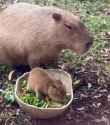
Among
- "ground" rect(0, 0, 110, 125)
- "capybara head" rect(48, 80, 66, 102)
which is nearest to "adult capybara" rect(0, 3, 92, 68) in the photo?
"ground" rect(0, 0, 110, 125)

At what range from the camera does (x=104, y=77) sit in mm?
5242

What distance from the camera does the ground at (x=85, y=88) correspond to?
4.64 metres

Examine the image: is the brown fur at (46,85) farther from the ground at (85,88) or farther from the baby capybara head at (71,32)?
the baby capybara head at (71,32)

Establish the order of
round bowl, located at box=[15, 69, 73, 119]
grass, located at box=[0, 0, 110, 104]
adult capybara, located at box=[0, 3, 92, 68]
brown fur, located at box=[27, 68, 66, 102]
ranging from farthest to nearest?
grass, located at box=[0, 0, 110, 104] → adult capybara, located at box=[0, 3, 92, 68] → brown fur, located at box=[27, 68, 66, 102] → round bowl, located at box=[15, 69, 73, 119]

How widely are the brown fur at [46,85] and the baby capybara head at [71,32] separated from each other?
48cm

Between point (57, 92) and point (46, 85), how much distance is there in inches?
5.3

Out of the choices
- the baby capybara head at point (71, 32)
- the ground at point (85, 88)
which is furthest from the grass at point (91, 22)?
the baby capybara head at point (71, 32)

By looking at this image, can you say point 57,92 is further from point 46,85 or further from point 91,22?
point 91,22

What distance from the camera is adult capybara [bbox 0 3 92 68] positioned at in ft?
15.6

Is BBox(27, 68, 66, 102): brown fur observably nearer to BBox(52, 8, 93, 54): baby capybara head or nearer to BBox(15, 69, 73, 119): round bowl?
BBox(15, 69, 73, 119): round bowl

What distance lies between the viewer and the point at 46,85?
4.42 metres

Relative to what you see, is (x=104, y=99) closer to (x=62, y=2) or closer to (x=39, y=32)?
(x=39, y=32)

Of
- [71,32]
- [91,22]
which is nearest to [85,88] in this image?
[71,32]

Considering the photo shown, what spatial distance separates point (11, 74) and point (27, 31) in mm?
575
